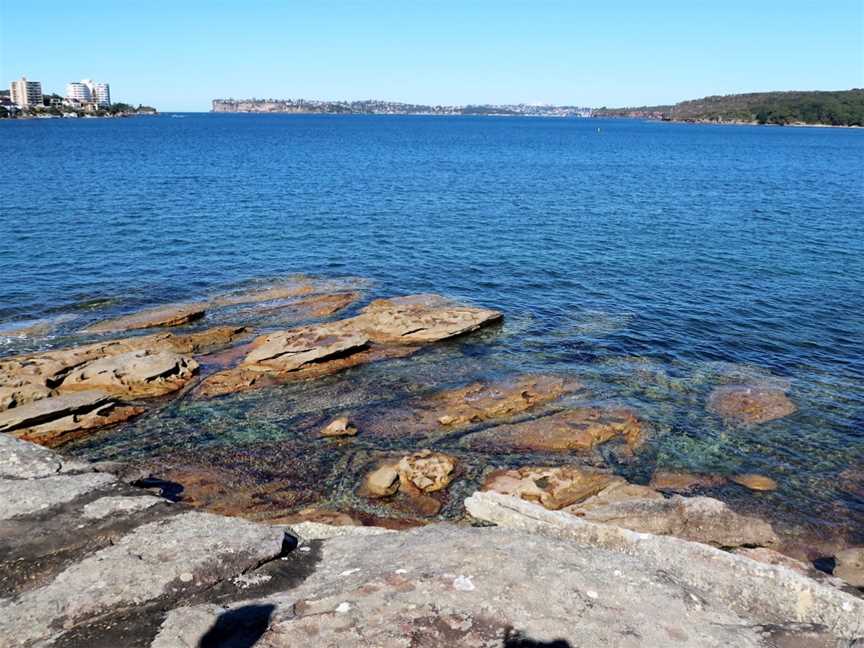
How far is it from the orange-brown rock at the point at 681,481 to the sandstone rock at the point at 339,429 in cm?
972

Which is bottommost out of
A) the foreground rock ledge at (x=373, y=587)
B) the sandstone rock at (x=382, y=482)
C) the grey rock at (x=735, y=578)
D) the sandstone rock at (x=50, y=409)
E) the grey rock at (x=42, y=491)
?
the sandstone rock at (x=382, y=482)

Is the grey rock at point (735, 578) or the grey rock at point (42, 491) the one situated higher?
the grey rock at point (42, 491)

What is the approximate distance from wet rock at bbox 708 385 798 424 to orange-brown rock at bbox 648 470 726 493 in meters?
4.27

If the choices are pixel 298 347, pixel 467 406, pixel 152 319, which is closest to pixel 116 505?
pixel 467 406

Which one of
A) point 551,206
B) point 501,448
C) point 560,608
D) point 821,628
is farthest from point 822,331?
point 551,206

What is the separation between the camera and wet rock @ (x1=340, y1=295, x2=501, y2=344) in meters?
30.3

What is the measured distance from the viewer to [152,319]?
3195 centimetres

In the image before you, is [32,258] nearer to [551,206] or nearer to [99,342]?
[99,342]

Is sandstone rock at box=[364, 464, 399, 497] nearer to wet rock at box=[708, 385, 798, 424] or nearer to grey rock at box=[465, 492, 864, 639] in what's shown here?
grey rock at box=[465, 492, 864, 639]

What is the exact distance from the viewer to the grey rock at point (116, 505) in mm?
13672

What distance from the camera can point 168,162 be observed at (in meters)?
104

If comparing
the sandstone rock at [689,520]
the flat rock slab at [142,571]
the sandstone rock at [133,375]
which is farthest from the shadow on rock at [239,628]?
the sandstone rock at [133,375]

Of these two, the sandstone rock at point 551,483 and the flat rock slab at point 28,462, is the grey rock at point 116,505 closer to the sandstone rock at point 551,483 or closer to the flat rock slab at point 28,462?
the flat rock slab at point 28,462

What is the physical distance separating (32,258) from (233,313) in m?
18.2
